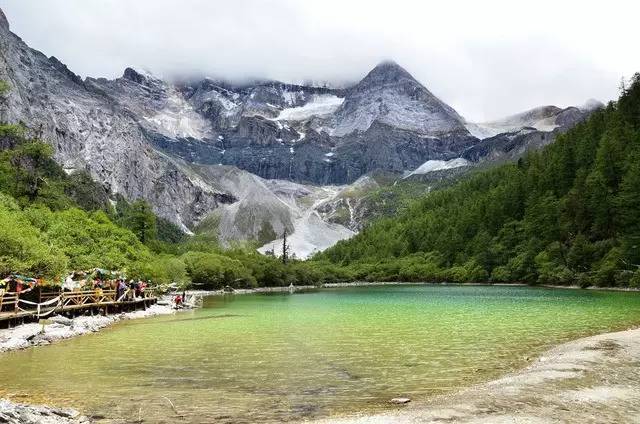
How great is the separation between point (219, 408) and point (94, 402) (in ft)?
13.7

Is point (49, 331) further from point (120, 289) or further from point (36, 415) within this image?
point (36, 415)

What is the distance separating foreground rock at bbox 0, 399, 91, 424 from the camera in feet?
42.7

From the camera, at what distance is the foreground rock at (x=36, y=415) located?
512 inches

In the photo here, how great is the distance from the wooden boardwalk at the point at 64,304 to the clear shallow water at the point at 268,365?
13.7 ft

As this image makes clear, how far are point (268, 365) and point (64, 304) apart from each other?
80.8ft

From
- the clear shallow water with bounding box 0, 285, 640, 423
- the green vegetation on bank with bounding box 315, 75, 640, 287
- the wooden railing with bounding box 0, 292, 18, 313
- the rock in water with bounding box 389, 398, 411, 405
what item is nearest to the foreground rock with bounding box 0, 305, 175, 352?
the clear shallow water with bounding box 0, 285, 640, 423

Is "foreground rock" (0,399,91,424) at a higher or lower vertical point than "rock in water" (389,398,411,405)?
higher

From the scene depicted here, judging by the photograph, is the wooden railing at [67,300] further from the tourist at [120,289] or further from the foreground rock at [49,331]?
the foreground rock at [49,331]

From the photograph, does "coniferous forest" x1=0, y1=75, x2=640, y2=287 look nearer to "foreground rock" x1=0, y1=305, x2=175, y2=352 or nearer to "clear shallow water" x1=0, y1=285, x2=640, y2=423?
"foreground rock" x1=0, y1=305, x2=175, y2=352

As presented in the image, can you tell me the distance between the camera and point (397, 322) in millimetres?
44719

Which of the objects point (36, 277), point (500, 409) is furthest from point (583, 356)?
point (36, 277)

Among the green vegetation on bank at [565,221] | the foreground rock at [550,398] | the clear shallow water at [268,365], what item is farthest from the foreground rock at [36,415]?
the green vegetation on bank at [565,221]

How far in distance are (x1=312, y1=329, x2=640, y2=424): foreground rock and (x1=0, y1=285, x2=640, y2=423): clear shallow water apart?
1529mm

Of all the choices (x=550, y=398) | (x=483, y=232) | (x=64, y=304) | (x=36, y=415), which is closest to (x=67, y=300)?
(x=64, y=304)
